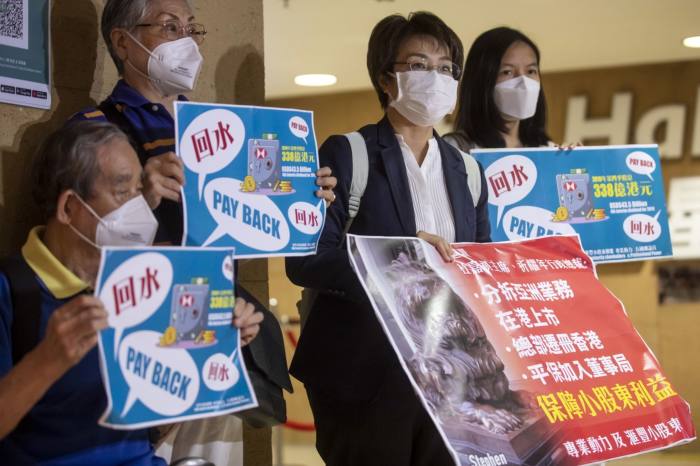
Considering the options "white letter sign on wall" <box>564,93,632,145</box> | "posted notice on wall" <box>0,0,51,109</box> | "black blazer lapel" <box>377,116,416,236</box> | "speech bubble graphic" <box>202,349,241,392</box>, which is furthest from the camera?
"white letter sign on wall" <box>564,93,632,145</box>

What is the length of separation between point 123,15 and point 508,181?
138 cm

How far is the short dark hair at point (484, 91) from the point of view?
3305mm

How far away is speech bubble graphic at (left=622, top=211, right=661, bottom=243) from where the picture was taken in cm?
326

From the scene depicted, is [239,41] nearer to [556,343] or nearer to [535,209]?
[535,209]

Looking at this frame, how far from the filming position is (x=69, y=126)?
6.75ft

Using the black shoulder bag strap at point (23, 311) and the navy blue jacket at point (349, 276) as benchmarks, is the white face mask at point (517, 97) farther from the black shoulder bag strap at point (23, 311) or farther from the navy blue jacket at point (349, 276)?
the black shoulder bag strap at point (23, 311)

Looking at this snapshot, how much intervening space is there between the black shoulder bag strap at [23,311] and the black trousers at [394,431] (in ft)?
3.14

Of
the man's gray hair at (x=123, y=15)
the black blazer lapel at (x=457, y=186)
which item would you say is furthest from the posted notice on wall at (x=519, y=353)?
the man's gray hair at (x=123, y=15)

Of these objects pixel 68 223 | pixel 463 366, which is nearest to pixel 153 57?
pixel 68 223

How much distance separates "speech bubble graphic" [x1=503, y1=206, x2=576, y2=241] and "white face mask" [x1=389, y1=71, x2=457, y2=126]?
1.73 ft

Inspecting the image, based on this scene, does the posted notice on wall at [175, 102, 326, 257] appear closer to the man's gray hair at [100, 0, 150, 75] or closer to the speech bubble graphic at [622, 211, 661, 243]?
the man's gray hair at [100, 0, 150, 75]

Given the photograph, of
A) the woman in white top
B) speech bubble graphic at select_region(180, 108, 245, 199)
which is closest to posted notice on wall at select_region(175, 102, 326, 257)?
speech bubble graphic at select_region(180, 108, 245, 199)

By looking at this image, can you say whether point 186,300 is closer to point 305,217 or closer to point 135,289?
point 135,289

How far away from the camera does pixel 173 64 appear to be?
2.44 meters
